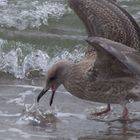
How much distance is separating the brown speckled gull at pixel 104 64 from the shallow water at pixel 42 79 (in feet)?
0.73

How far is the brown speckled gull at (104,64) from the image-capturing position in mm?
6309

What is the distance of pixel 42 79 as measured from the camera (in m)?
8.61

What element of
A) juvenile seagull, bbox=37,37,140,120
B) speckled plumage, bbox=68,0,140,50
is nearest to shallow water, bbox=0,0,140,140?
juvenile seagull, bbox=37,37,140,120

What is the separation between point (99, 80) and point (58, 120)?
0.53m

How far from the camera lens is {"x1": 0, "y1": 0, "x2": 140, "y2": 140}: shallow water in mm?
6438

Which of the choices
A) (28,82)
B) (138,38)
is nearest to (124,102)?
(138,38)

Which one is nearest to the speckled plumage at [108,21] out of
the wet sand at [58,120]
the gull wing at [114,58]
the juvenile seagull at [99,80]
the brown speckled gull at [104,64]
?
the brown speckled gull at [104,64]

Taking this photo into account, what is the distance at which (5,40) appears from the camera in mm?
9883

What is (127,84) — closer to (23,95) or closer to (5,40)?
(23,95)

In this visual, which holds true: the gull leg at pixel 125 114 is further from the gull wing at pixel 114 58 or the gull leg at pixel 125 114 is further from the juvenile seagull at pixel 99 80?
the gull wing at pixel 114 58

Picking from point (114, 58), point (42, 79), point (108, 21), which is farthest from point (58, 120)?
point (42, 79)

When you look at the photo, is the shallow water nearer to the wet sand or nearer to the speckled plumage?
the wet sand

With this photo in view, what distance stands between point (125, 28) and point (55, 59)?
2220mm

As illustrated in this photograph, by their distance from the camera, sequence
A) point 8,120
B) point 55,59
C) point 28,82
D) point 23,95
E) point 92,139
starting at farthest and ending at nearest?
point 55,59
point 28,82
point 23,95
point 8,120
point 92,139
